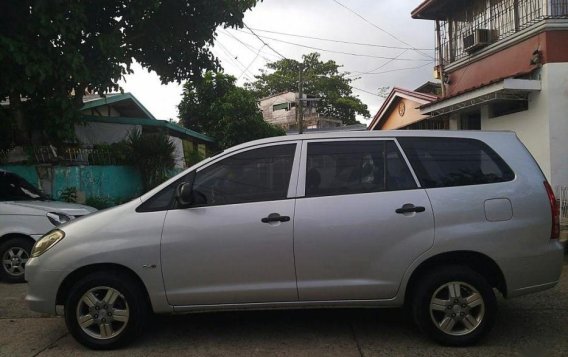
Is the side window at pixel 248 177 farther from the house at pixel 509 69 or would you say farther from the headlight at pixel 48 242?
the house at pixel 509 69

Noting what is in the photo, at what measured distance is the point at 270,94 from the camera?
178ft

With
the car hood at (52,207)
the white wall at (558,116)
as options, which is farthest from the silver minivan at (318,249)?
the white wall at (558,116)

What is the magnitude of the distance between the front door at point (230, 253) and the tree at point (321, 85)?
46.6 meters

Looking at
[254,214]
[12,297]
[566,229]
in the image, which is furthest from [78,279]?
[566,229]

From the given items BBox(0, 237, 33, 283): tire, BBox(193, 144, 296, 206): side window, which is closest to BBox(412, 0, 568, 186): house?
BBox(193, 144, 296, 206): side window

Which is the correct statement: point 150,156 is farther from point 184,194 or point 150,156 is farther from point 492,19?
point 184,194

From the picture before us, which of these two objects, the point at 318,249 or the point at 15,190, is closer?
the point at 318,249

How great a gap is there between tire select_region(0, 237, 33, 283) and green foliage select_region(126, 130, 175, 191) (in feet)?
23.5

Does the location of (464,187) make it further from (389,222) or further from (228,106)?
(228,106)

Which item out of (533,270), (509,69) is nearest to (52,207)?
(533,270)

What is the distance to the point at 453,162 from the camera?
4.56m

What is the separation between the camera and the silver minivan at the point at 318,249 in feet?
14.1

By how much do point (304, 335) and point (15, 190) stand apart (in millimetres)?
5538

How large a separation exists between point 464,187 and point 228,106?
22399 mm
